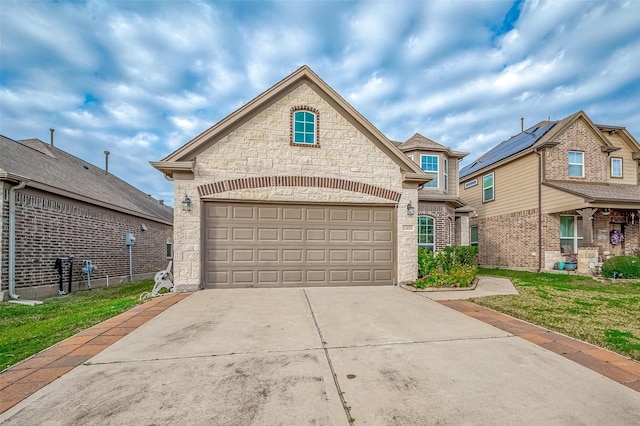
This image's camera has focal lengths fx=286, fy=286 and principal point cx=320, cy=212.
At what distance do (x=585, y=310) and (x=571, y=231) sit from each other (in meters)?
10.2

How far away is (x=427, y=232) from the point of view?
11.7m

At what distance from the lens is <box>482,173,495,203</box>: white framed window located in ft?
53.3

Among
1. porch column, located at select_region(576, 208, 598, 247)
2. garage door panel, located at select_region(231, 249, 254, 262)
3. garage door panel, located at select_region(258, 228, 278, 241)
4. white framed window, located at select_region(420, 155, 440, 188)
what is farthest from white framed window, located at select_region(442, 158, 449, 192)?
garage door panel, located at select_region(231, 249, 254, 262)

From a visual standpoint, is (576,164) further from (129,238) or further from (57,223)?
(57,223)

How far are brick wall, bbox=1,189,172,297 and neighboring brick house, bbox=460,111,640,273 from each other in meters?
18.4

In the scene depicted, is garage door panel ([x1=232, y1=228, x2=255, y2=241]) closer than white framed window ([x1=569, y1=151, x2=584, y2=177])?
Yes

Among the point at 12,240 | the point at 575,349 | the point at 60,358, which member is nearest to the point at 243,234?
the point at 60,358

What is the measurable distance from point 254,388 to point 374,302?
407 centimetres

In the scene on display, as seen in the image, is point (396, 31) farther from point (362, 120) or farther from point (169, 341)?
point (169, 341)

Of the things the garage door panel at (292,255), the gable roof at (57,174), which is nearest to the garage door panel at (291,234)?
the garage door panel at (292,255)

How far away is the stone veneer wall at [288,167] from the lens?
757 centimetres

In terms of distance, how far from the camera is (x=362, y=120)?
8500 mm

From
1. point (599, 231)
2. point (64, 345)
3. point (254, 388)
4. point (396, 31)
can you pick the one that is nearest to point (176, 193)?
point (64, 345)

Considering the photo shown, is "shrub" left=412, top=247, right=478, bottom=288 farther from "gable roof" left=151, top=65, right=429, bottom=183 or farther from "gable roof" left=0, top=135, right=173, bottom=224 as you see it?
"gable roof" left=0, top=135, right=173, bottom=224
